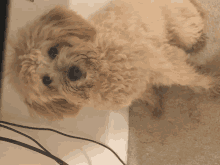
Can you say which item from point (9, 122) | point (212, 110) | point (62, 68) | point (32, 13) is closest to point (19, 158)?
point (9, 122)

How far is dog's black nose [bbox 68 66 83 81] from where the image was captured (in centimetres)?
84

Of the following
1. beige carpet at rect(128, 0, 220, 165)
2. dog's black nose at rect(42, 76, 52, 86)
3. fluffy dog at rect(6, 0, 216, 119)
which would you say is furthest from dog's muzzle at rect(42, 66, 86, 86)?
beige carpet at rect(128, 0, 220, 165)

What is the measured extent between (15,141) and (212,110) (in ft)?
4.24

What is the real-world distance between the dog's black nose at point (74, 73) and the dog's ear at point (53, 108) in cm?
17

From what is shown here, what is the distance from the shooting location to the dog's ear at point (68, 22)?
0.86 meters

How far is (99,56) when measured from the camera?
0.92m

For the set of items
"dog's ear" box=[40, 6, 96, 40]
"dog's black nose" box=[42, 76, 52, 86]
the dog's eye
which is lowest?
"dog's black nose" box=[42, 76, 52, 86]

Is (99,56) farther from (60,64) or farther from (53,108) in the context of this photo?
(53,108)

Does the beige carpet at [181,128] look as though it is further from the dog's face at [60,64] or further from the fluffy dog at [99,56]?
the dog's face at [60,64]

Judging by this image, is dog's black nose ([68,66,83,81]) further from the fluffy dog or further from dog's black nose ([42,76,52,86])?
dog's black nose ([42,76,52,86])

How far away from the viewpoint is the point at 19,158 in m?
0.71

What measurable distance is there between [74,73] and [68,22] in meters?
0.29

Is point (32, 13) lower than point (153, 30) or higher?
higher

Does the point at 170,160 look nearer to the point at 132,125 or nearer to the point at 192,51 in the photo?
the point at 132,125
